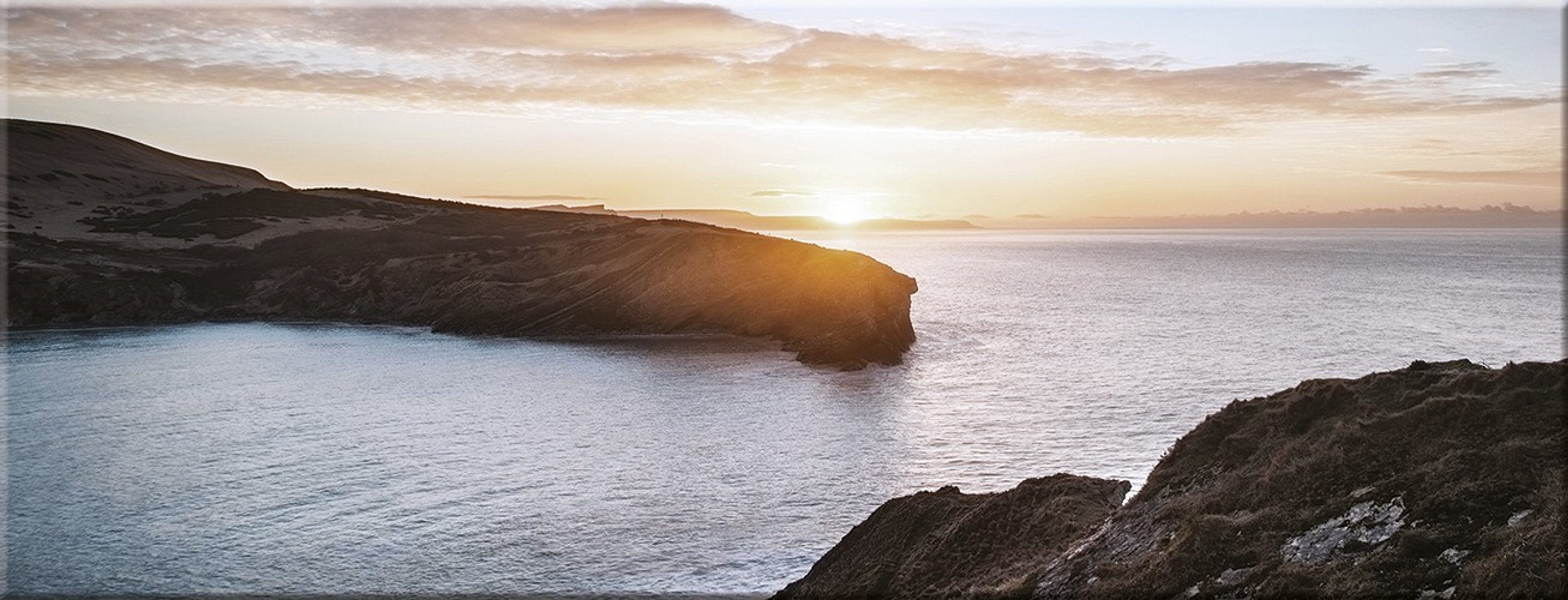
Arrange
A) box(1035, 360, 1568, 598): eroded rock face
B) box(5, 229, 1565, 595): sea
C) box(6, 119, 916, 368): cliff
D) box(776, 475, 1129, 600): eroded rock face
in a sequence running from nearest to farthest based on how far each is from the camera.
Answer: box(1035, 360, 1568, 598): eroded rock face
box(776, 475, 1129, 600): eroded rock face
box(5, 229, 1565, 595): sea
box(6, 119, 916, 368): cliff

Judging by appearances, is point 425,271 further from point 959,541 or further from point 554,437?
point 959,541

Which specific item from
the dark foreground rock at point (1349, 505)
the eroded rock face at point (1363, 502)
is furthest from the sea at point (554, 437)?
the eroded rock face at point (1363, 502)

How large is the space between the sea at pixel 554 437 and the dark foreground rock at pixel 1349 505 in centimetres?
1005

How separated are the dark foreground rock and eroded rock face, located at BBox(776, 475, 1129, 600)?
132 millimetres

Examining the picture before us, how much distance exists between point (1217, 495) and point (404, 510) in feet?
81.1

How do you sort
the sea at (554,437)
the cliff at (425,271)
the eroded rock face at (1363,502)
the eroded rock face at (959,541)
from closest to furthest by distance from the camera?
the eroded rock face at (1363,502) < the eroded rock face at (959,541) < the sea at (554,437) < the cliff at (425,271)

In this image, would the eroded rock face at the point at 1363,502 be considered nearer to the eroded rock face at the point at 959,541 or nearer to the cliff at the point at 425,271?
the eroded rock face at the point at 959,541

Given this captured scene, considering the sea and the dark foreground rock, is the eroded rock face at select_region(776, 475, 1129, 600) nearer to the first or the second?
the dark foreground rock

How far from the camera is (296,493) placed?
34.2m

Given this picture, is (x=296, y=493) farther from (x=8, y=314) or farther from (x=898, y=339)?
(x=8, y=314)

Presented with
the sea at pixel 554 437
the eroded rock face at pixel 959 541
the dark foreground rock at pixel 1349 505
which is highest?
the dark foreground rock at pixel 1349 505

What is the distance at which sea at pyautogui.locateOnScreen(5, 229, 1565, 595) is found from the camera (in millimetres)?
27438

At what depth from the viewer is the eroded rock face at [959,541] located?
19641 mm

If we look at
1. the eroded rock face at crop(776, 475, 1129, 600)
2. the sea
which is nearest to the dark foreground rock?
the eroded rock face at crop(776, 475, 1129, 600)
